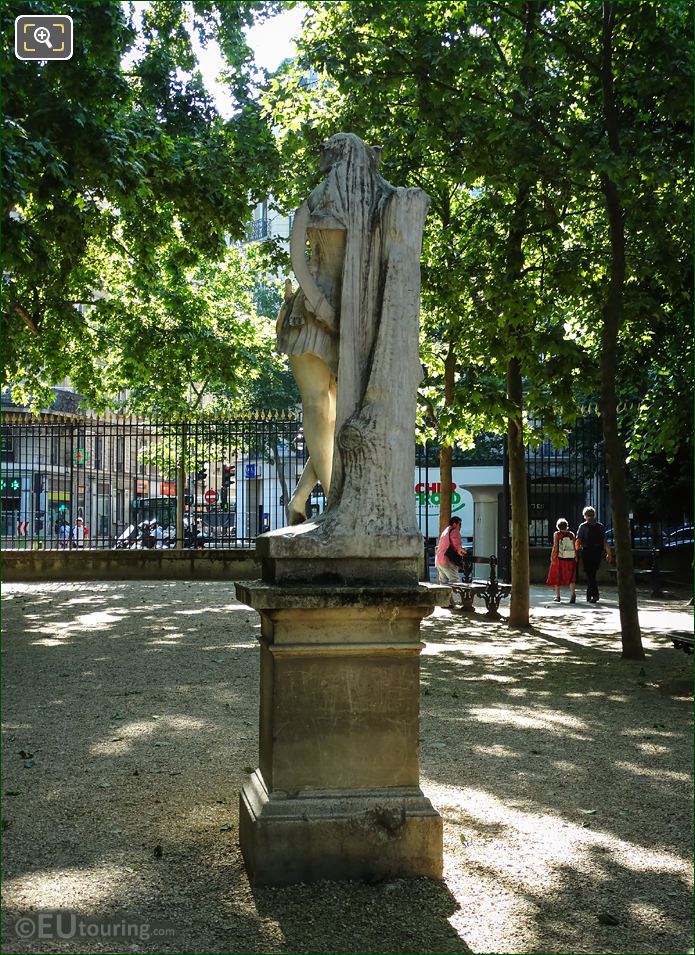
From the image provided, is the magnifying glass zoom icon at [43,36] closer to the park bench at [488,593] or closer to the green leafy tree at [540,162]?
the green leafy tree at [540,162]

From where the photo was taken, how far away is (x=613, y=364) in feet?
34.8

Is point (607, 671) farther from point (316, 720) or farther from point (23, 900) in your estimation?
point (23, 900)

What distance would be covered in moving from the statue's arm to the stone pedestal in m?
1.23

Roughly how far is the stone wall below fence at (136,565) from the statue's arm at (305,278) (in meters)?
17.3

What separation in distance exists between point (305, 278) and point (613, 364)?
6.79 m

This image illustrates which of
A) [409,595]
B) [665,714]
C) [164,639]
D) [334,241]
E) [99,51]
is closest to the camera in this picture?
[409,595]

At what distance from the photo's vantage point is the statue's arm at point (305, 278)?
14.9 ft

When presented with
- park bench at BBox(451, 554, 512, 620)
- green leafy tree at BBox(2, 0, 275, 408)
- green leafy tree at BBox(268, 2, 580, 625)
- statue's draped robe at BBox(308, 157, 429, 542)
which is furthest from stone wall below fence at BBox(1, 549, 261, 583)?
statue's draped robe at BBox(308, 157, 429, 542)

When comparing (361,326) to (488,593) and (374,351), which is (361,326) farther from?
(488,593)

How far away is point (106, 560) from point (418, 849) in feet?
60.9

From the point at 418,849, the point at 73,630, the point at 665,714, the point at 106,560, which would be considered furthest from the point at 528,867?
the point at 106,560

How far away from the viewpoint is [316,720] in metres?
4.16

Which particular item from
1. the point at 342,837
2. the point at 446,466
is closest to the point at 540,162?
the point at 342,837

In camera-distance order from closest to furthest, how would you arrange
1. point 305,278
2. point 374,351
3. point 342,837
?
point 342,837
point 374,351
point 305,278
